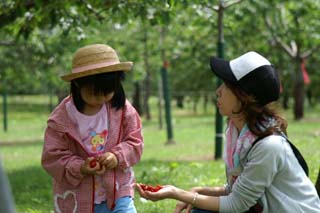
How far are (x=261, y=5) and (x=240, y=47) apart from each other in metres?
3.07

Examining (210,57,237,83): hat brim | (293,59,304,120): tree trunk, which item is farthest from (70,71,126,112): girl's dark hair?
(293,59,304,120): tree trunk

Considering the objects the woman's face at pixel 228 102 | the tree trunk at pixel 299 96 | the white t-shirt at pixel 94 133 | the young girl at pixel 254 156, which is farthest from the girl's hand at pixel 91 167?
the tree trunk at pixel 299 96

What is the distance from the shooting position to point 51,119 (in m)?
3.38

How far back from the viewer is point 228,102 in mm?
3035

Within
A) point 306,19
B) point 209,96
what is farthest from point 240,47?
point 209,96

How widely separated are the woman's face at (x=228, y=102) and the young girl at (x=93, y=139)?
1.98ft

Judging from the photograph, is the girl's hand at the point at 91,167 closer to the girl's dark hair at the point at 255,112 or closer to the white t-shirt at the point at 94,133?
the white t-shirt at the point at 94,133

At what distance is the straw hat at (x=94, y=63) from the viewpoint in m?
3.31

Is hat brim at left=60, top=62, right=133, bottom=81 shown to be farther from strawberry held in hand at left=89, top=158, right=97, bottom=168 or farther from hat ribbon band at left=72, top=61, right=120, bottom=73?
strawberry held in hand at left=89, top=158, right=97, bottom=168

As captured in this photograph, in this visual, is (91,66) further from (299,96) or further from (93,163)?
(299,96)

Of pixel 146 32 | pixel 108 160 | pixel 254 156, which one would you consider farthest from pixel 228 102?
pixel 146 32

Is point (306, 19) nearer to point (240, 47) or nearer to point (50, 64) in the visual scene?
point (240, 47)

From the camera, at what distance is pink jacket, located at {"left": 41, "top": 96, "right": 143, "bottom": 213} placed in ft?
10.9

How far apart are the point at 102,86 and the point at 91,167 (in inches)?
17.7
